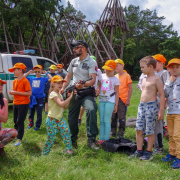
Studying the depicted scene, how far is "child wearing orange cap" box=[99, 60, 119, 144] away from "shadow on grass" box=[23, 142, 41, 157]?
1301 millimetres

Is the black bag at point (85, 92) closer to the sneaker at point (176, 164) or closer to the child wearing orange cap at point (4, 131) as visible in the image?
the child wearing orange cap at point (4, 131)

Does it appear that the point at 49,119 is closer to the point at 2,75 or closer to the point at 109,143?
the point at 109,143

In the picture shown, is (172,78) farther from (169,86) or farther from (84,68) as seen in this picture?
(84,68)

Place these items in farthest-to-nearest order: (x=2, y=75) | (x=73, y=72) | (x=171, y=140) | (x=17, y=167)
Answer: (x=2, y=75)
(x=73, y=72)
(x=171, y=140)
(x=17, y=167)

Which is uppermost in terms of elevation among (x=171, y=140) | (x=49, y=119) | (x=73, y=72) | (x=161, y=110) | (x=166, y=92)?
(x=73, y=72)

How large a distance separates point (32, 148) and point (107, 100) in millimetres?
1843

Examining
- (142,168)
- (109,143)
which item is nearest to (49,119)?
(109,143)

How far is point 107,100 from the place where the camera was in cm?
408

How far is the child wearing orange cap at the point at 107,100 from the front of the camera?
4.04 metres

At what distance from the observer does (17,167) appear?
9.66 feet

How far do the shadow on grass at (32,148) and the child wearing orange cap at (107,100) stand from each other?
4.27ft

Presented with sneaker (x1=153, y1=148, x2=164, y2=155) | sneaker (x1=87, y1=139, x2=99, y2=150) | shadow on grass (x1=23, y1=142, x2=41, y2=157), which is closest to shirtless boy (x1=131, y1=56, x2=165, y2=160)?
sneaker (x1=153, y1=148, x2=164, y2=155)

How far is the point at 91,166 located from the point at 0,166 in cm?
145

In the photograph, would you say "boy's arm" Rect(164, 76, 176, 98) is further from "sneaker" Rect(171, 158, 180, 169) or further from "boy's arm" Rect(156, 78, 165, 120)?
"sneaker" Rect(171, 158, 180, 169)
